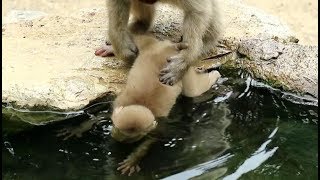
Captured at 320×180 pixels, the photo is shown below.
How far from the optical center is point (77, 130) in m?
4.50

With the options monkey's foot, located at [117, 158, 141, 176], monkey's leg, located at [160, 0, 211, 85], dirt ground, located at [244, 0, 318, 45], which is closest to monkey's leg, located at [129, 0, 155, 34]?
monkey's leg, located at [160, 0, 211, 85]

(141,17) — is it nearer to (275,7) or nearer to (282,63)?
(282,63)

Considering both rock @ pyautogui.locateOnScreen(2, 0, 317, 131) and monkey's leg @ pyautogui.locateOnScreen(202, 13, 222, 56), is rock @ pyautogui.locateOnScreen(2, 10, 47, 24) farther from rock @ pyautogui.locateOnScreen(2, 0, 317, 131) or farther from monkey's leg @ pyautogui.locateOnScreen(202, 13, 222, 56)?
monkey's leg @ pyautogui.locateOnScreen(202, 13, 222, 56)

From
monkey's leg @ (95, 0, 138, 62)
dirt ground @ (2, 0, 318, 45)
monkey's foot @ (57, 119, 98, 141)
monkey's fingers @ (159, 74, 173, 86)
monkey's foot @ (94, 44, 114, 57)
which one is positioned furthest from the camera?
dirt ground @ (2, 0, 318, 45)

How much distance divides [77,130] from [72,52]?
42.8 inches

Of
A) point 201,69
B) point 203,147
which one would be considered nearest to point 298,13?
point 201,69

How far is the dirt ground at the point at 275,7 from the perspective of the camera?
29.7ft

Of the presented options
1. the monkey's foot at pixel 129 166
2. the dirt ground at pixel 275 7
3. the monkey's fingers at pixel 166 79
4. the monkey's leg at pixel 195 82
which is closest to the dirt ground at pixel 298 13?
the dirt ground at pixel 275 7

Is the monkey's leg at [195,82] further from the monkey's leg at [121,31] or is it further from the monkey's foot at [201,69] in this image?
the monkey's leg at [121,31]

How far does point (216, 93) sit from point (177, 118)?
0.49 m

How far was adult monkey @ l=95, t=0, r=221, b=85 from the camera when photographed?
4914 mm

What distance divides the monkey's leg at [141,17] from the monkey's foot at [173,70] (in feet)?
2.15

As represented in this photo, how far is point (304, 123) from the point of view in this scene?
Answer: 4629 mm

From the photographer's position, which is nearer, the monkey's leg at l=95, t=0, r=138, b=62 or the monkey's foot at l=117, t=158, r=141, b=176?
the monkey's foot at l=117, t=158, r=141, b=176
